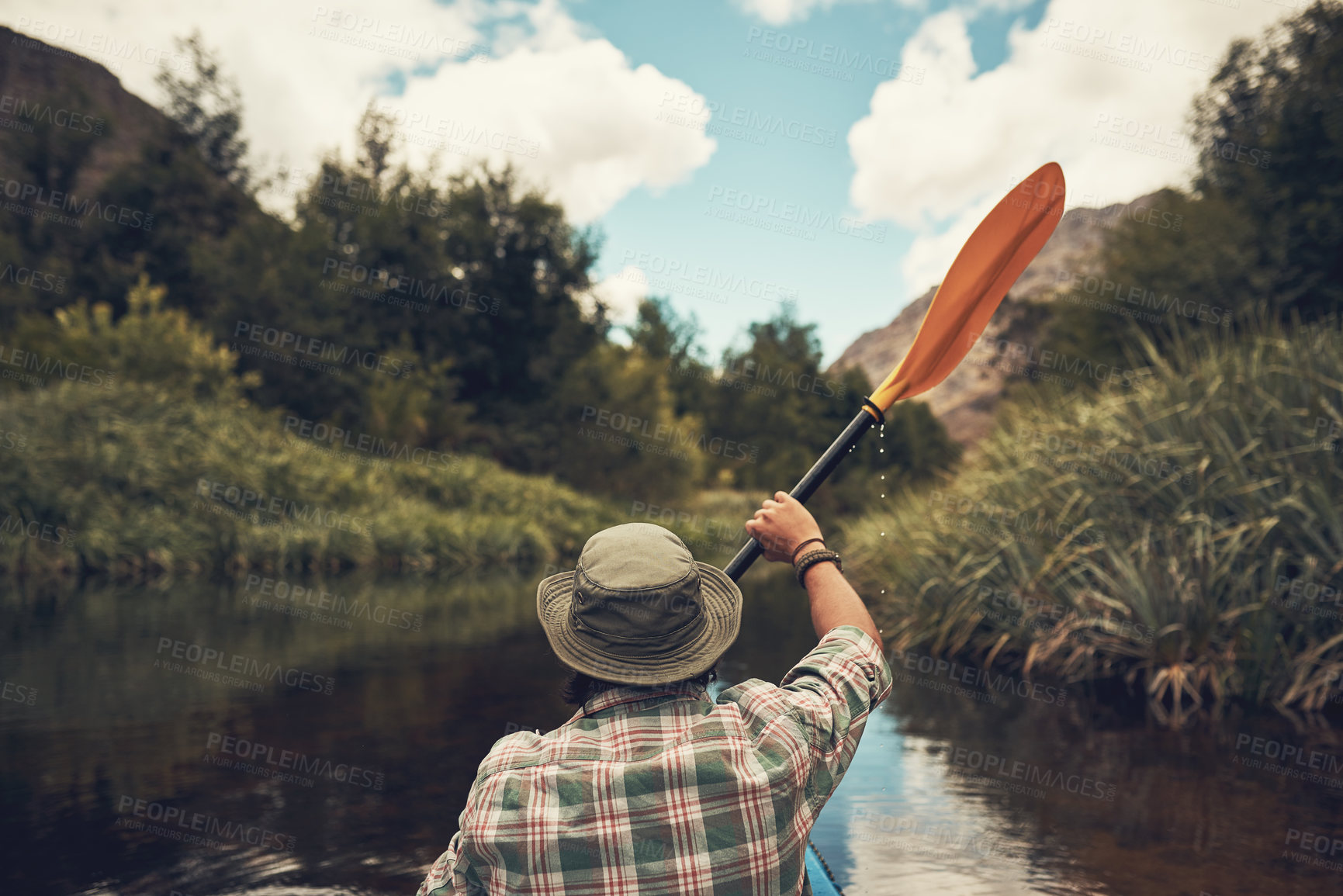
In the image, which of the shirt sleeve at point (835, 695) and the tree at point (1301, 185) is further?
the tree at point (1301, 185)

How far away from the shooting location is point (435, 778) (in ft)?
16.6

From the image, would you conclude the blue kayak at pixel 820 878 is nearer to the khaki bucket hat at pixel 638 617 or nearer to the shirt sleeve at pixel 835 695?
the shirt sleeve at pixel 835 695

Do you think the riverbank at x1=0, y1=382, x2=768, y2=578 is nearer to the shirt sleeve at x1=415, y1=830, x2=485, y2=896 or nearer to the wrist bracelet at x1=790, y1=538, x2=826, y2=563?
the shirt sleeve at x1=415, y1=830, x2=485, y2=896

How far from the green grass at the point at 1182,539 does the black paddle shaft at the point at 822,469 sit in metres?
4.90

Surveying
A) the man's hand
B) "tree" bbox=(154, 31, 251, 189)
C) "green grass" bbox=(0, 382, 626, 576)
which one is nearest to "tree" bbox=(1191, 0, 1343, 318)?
the man's hand

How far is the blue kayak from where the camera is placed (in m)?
2.48

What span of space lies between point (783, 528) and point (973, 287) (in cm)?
132

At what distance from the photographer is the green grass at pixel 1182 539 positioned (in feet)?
20.1

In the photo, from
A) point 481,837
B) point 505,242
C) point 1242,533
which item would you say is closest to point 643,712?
point 481,837

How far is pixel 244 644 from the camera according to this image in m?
8.76

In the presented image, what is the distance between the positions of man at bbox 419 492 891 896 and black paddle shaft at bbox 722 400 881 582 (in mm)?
577

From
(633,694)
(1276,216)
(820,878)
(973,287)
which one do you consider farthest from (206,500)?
(1276,216)

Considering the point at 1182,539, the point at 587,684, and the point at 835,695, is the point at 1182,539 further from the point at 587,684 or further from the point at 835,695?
the point at 587,684

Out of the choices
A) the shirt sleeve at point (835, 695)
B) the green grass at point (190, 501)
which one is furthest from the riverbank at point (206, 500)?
the shirt sleeve at point (835, 695)
